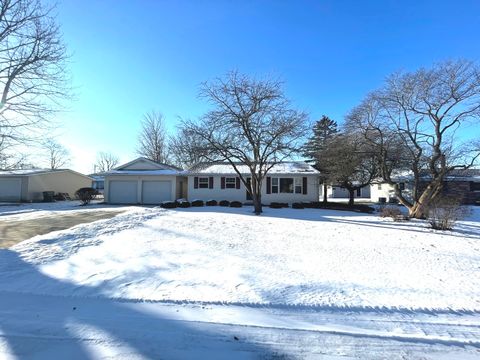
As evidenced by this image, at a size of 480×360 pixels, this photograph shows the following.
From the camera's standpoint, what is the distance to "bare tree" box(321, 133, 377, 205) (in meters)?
18.4

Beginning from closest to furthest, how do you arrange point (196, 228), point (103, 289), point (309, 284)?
1. point (103, 289)
2. point (309, 284)
3. point (196, 228)

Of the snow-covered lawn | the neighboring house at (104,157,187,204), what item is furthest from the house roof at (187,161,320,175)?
the snow-covered lawn

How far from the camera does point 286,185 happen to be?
80.7 ft

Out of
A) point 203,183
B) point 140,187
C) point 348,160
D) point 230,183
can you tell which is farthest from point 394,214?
point 140,187

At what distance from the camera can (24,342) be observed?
10.8ft

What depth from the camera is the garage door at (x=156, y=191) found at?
2488 cm

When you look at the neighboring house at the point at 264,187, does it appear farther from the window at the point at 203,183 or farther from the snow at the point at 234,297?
the snow at the point at 234,297

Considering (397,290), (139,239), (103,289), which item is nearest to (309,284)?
(397,290)

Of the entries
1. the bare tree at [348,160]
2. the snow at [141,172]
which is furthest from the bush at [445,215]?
the snow at [141,172]

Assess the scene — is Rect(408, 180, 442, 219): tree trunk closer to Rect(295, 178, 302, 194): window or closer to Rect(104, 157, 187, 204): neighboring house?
Rect(295, 178, 302, 194): window

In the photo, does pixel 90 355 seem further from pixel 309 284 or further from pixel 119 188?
pixel 119 188

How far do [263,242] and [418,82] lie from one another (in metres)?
12.4

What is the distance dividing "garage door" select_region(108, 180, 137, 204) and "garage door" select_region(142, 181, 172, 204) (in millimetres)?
863

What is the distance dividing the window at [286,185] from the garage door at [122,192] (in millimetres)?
12369
